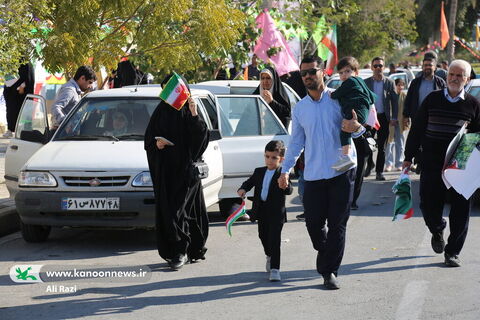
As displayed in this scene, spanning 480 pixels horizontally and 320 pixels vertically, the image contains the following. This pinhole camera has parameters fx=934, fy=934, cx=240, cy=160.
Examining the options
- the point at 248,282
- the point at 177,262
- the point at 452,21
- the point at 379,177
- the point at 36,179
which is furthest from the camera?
the point at 452,21

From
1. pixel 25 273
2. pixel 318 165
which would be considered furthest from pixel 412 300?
pixel 25 273

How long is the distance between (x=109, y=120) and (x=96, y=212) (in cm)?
140

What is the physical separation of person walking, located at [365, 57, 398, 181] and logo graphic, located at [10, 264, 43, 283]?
8019 mm

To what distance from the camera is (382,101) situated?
15.1 metres

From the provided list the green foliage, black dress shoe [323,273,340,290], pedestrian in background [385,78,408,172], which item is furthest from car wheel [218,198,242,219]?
the green foliage

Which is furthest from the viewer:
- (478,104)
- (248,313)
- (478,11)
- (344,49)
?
(478,11)

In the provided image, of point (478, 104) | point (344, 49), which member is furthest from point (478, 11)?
point (478, 104)

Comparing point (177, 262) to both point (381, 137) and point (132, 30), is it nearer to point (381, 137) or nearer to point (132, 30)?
point (132, 30)

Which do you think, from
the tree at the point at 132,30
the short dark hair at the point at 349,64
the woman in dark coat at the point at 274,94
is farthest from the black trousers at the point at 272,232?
the tree at the point at 132,30

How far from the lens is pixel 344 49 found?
40.8 m

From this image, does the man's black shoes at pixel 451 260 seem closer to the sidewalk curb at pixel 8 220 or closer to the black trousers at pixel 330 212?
the black trousers at pixel 330 212

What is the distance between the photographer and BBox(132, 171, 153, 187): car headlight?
8.99m

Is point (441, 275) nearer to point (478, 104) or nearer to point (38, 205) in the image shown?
point (478, 104)

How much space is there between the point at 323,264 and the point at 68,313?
2031mm
